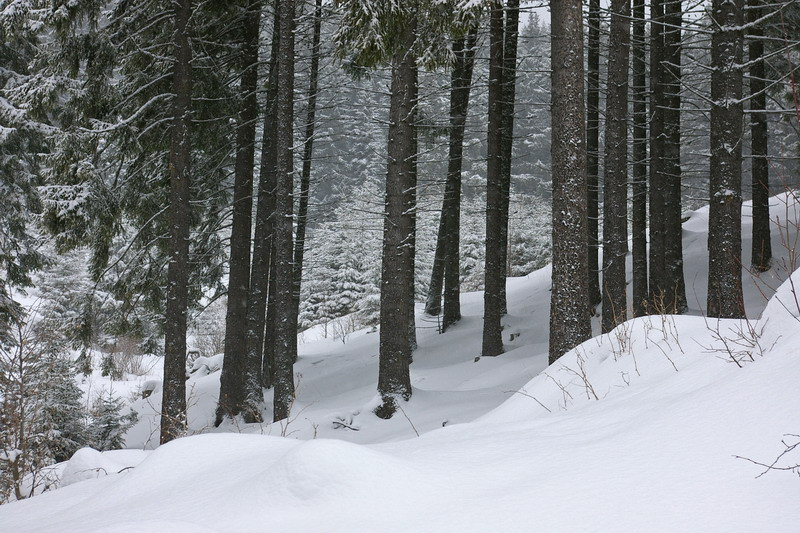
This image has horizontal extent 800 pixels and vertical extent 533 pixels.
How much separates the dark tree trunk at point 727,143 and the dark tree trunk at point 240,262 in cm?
814

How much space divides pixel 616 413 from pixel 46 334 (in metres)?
8.52

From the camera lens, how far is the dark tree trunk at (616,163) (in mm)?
10461

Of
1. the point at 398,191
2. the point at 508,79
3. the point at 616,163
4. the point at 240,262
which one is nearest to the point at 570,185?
the point at 398,191

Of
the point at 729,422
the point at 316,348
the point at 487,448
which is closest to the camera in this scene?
the point at 729,422

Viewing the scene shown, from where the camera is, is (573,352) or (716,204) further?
(716,204)

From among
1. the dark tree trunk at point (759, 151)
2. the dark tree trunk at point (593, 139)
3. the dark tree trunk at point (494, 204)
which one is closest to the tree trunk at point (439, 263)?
the dark tree trunk at point (494, 204)

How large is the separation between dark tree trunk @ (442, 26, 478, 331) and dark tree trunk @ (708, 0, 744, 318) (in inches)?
258

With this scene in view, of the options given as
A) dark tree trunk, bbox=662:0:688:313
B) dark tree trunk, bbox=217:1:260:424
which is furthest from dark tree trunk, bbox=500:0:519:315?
dark tree trunk, bbox=217:1:260:424

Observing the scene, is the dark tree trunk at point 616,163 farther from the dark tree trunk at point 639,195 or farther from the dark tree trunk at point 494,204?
the dark tree trunk at point 494,204

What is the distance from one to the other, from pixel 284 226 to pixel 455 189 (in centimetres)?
572

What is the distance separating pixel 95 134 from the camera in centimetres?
953

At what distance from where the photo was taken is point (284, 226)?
10008 millimetres

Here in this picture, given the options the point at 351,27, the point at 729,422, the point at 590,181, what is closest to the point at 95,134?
the point at 351,27

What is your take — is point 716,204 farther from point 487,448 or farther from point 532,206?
point 532,206
